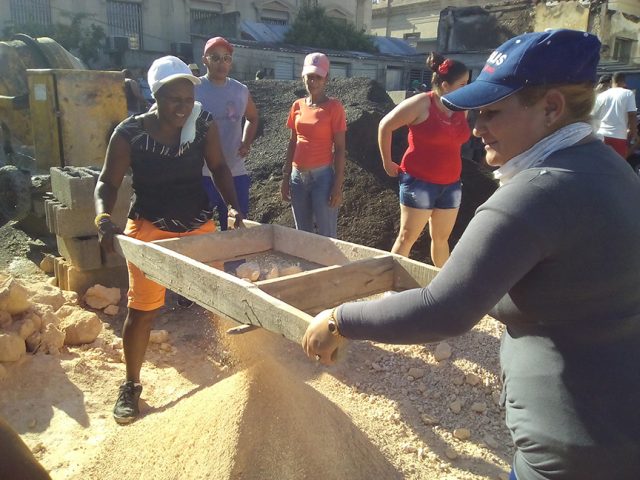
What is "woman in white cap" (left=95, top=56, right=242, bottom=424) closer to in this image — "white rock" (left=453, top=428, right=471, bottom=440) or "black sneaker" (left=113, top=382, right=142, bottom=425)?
"black sneaker" (left=113, top=382, right=142, bottom=425)

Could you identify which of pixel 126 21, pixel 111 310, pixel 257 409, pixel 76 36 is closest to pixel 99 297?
pixel 111 310

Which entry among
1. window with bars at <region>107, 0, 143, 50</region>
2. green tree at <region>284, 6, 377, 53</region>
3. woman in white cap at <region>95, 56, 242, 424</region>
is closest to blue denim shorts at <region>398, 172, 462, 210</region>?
woman in white cap at <region>95, 56, 242, 424</region>

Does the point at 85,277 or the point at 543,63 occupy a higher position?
the point at 543,63

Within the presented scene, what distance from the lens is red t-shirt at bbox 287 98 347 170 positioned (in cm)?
433

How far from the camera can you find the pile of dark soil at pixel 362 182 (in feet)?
22.4

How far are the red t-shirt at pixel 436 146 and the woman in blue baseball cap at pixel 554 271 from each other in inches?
96.7

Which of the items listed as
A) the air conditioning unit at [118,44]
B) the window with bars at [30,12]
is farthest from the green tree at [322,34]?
the window with bars at [30,12]

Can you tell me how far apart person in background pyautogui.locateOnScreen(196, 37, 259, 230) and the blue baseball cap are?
10.3 ft

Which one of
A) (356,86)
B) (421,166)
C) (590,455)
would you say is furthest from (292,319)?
(356,86)

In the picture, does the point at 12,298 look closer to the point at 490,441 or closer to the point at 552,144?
the point at 490,441

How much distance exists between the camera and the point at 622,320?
1277 millimetres

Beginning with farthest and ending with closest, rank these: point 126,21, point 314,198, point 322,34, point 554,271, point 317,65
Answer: point 322,34 < point 126,21 < point 314,198 < point 317,65 < point 554,271

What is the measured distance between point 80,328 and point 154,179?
1.42 metres

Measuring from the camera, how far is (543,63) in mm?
1256
